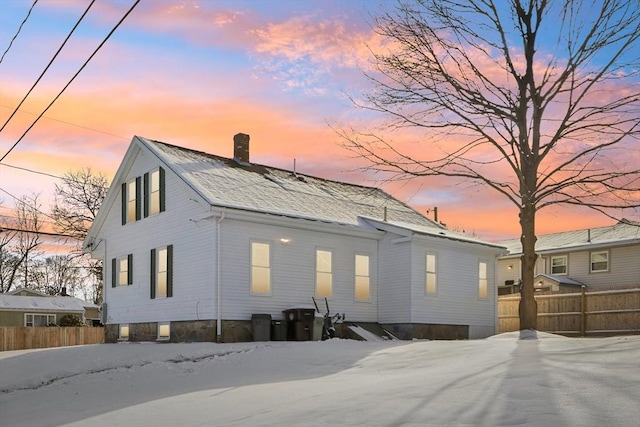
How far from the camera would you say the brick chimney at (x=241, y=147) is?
27.4 metres

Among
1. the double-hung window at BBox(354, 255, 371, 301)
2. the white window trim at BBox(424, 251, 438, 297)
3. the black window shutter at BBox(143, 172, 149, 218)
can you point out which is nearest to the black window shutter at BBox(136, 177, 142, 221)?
the black window shutter at BBox(143, 172, 149, 218)

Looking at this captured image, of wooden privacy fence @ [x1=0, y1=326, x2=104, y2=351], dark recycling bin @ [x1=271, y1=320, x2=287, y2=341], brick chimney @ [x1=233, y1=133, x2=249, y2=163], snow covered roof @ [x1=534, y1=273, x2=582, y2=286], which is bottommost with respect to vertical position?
wooden privacy fence @ [x1=0, y1=326, x2=104, y2=351]

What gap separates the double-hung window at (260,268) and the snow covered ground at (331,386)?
3067 millimetres

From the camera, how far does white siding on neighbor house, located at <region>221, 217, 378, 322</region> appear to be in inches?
801

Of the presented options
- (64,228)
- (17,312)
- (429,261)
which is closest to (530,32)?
(429,261)

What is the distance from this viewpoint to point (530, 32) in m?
20.5

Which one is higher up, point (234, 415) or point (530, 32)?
point (530, 32)

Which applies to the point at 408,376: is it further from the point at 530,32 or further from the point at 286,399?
the point at 530,32

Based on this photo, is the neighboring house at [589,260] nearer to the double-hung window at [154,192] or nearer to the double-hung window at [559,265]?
the double-hung window at [559,265]

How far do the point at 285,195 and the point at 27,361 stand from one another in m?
10.7

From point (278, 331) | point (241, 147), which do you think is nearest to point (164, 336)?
point (278, 331)

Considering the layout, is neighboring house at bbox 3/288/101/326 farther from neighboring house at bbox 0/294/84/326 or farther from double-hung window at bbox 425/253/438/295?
double-hung window at bbox 425/253/438/295

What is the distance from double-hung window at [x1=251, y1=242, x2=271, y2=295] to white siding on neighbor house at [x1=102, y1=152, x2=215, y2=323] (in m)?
1.61

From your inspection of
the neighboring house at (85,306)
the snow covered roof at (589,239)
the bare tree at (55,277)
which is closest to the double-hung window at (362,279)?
the snow covered roof at (589,239)
